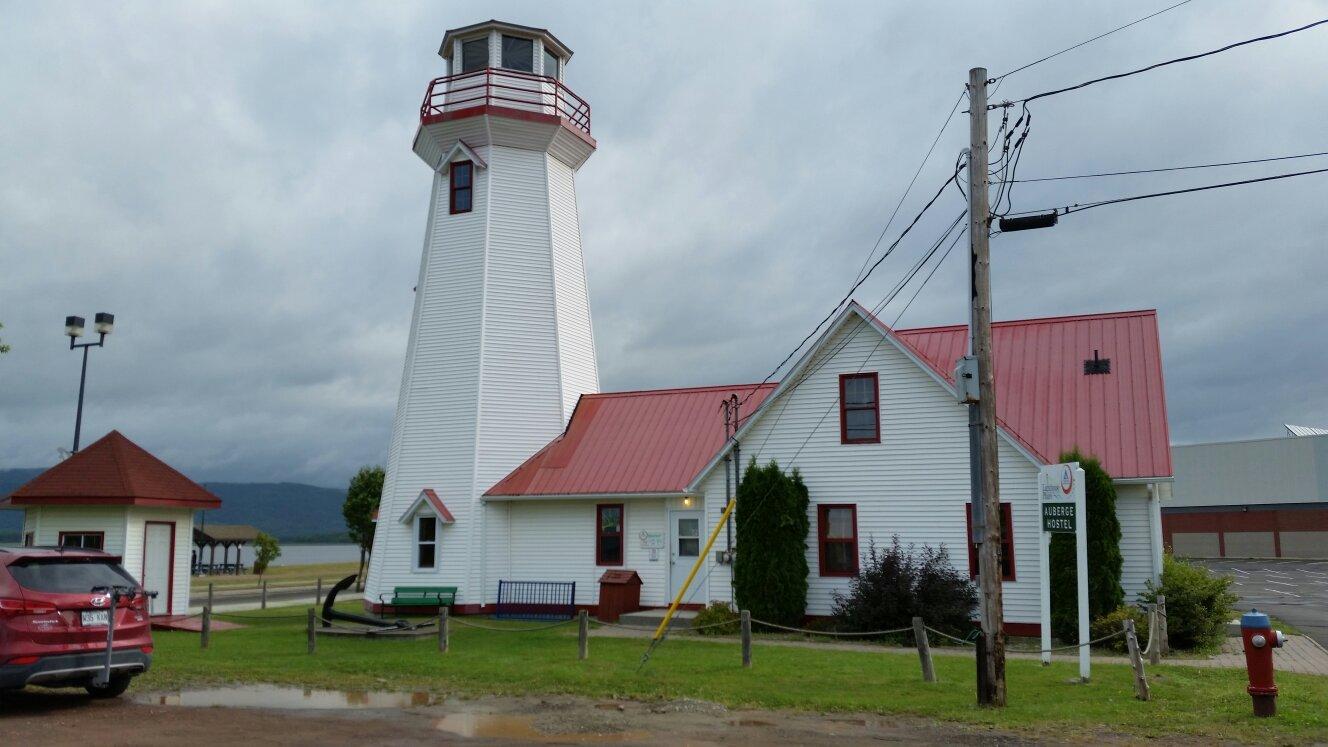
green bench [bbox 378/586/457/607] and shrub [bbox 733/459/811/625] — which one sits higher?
shrub [bbox 733/459/811/625]

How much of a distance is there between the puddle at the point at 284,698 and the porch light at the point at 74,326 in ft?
54.3

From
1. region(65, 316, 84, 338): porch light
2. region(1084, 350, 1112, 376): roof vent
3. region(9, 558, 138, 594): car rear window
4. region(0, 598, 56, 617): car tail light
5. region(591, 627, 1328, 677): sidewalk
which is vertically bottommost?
region(591, 627, 1328, 677): sidewalk

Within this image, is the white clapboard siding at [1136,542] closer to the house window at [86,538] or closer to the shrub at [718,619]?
the shrub at [718,619]

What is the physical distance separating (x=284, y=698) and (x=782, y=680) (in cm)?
664

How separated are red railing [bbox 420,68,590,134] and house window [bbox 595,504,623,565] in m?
11.0

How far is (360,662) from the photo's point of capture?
54.8 ft

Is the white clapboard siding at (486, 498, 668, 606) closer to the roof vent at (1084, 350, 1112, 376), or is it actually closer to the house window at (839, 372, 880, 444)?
the house window at (839, 372, 880, 444)

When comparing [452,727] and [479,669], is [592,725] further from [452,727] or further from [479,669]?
[479,669]

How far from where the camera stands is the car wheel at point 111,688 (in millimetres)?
12602

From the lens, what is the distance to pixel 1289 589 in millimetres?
37781

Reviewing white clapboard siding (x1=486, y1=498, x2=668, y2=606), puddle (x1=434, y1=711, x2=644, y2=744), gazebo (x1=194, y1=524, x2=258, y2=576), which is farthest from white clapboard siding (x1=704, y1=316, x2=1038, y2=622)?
gazebo (x1=194, y1=524, x2=258, y2=576)

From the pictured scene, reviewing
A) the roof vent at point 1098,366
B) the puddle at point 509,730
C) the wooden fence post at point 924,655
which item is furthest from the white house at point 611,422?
the puddle at point 509,730

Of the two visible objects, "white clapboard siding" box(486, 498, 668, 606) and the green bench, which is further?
the green bench

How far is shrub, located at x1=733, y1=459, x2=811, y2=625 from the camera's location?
2141 cm
